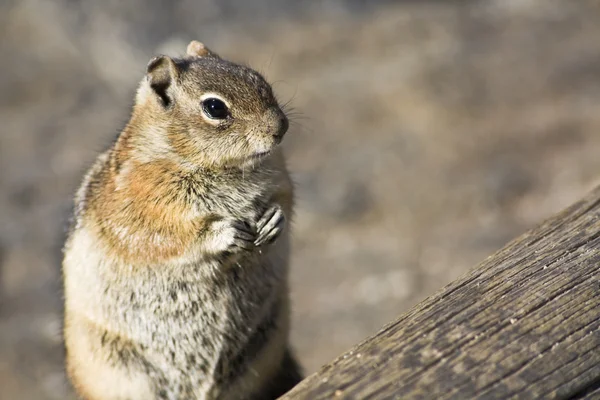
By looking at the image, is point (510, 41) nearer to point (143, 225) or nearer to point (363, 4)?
point (363, 4)

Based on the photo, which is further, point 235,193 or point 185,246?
point 235,193

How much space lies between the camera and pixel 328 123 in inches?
320

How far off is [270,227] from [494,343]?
1.35m

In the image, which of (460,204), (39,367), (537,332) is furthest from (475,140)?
(537,332)

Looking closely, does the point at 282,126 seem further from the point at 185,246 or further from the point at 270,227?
the point at 185,246

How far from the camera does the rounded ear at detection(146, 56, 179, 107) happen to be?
3.33 metres

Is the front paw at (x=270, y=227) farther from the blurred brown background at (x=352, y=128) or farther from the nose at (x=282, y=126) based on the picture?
the blurred brown background at (x=352, y=128)

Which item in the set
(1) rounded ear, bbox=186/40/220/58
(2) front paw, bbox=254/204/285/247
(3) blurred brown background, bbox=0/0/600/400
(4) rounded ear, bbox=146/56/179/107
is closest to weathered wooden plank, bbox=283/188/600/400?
(2) front paw, bbox=254/204/285/247

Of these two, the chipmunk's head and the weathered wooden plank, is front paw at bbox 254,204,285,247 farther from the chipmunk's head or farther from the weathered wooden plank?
the weathered wooden plank

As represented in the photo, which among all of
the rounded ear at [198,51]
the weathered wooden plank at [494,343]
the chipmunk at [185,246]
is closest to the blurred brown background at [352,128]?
the rounded ear at [198,51]

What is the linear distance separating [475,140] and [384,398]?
5.69m

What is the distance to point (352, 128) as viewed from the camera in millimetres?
8055

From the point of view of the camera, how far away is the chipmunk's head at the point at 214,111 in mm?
3211

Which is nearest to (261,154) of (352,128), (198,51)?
(198,51)
